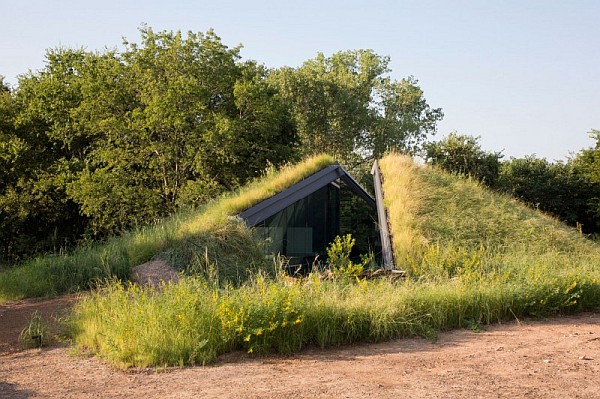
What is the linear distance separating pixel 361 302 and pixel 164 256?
5.67 meters

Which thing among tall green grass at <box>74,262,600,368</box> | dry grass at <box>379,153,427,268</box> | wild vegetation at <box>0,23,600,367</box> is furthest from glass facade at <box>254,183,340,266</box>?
tall green grass at <box>74,262,600,368</box>

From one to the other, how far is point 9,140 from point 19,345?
50.8 feet

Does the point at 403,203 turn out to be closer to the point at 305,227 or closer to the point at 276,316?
the point at 305,227

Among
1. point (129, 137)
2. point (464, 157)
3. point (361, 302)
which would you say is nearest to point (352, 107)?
point (464, 157)

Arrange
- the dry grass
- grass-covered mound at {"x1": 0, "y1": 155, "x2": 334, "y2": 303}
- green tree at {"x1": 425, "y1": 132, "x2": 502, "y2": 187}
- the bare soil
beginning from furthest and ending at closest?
green tree at {"x1": 425, "y1": 132, "x2": 502, "y2": 187}
the dry grass
grass-covered mound at {"x1": 0, "y1": 155, "x2": 334, "y2": 303}
the bare soil

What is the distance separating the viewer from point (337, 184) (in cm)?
1633

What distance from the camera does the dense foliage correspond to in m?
19.2

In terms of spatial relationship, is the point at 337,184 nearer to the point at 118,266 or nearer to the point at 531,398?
the point at 118,266

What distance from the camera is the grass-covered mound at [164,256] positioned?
11.6 m

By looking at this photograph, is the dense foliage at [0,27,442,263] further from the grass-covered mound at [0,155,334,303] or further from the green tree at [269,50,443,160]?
the green tree at [269,50,443,160]

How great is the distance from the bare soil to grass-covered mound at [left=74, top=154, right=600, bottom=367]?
240 millimetres

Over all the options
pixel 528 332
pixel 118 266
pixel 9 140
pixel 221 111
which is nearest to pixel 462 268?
pixel 528 332

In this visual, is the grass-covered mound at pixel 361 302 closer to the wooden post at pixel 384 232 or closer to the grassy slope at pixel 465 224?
the grassy slope at pixel 465 224

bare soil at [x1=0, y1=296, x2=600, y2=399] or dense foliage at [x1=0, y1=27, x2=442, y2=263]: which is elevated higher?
dense foliage at [x1=0, y1=27, x2=442, y2=263]
